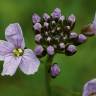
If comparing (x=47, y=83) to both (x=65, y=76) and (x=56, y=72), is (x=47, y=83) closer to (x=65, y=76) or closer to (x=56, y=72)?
(x=56, y=72)

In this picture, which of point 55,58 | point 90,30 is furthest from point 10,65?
point 55,58

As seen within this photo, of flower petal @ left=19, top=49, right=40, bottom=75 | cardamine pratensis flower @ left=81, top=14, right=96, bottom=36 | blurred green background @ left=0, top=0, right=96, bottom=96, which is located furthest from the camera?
blurred green background @ left=0, top=0, right=96, bottom=96

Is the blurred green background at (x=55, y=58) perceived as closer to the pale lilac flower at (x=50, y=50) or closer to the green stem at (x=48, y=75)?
the green stem at (x=48, y=75)

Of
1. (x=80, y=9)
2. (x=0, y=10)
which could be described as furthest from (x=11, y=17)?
(x=80, y=9)

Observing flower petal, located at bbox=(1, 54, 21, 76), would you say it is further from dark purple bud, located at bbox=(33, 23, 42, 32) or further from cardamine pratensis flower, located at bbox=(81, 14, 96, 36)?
cardamine pratensis flower, located at bbox=(81, 14, 96, 36)

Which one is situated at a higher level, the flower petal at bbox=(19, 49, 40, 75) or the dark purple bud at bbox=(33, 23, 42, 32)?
the dark purple bud at bbox=(33, 23, 42, 32)

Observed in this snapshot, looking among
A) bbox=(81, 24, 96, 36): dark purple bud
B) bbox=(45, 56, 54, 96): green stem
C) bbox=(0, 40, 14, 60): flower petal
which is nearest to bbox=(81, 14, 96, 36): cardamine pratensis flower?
bbox=(81, 24, 96, 36): dark purple bud

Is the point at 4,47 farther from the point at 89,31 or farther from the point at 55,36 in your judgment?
the point at 89,31
